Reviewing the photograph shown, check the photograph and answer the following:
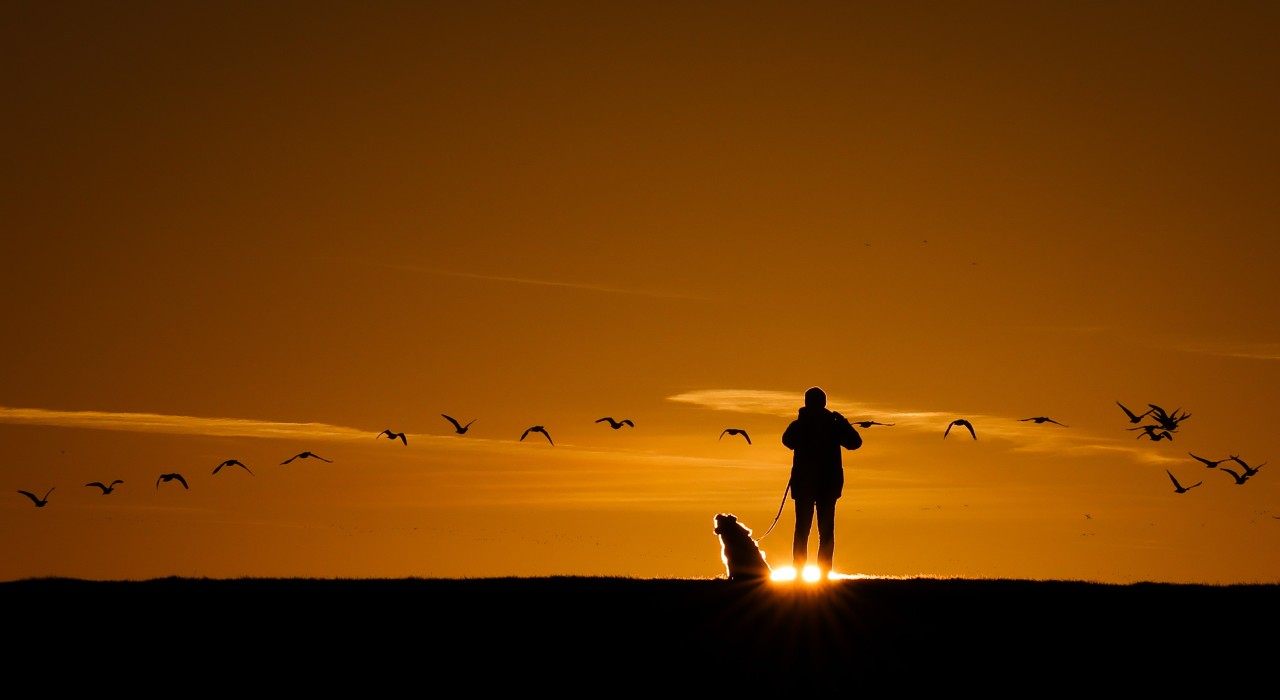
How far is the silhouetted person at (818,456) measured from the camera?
23391 mm

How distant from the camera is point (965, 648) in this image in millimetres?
20109

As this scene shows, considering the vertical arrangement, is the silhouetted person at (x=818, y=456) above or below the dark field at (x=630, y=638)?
above

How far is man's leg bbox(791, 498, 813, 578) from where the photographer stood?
23609 millimetres

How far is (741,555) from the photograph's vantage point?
25.1m

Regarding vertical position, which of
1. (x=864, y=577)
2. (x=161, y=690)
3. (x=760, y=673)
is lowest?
(x=161, y=690)

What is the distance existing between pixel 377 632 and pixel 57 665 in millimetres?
4022

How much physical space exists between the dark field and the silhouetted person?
3.95ft

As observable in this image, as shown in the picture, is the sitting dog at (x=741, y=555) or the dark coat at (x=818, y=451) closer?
the dark coat at (x=818, y=451)

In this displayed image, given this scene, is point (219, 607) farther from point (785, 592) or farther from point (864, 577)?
point (864, 577)

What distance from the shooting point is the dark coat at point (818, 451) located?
2339 centimetres

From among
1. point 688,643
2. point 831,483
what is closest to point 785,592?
point 831,483

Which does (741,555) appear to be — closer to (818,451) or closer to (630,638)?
(818,451)

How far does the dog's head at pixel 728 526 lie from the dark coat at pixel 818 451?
6.45 ft

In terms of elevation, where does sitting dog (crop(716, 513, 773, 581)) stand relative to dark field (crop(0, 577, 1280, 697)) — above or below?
above
